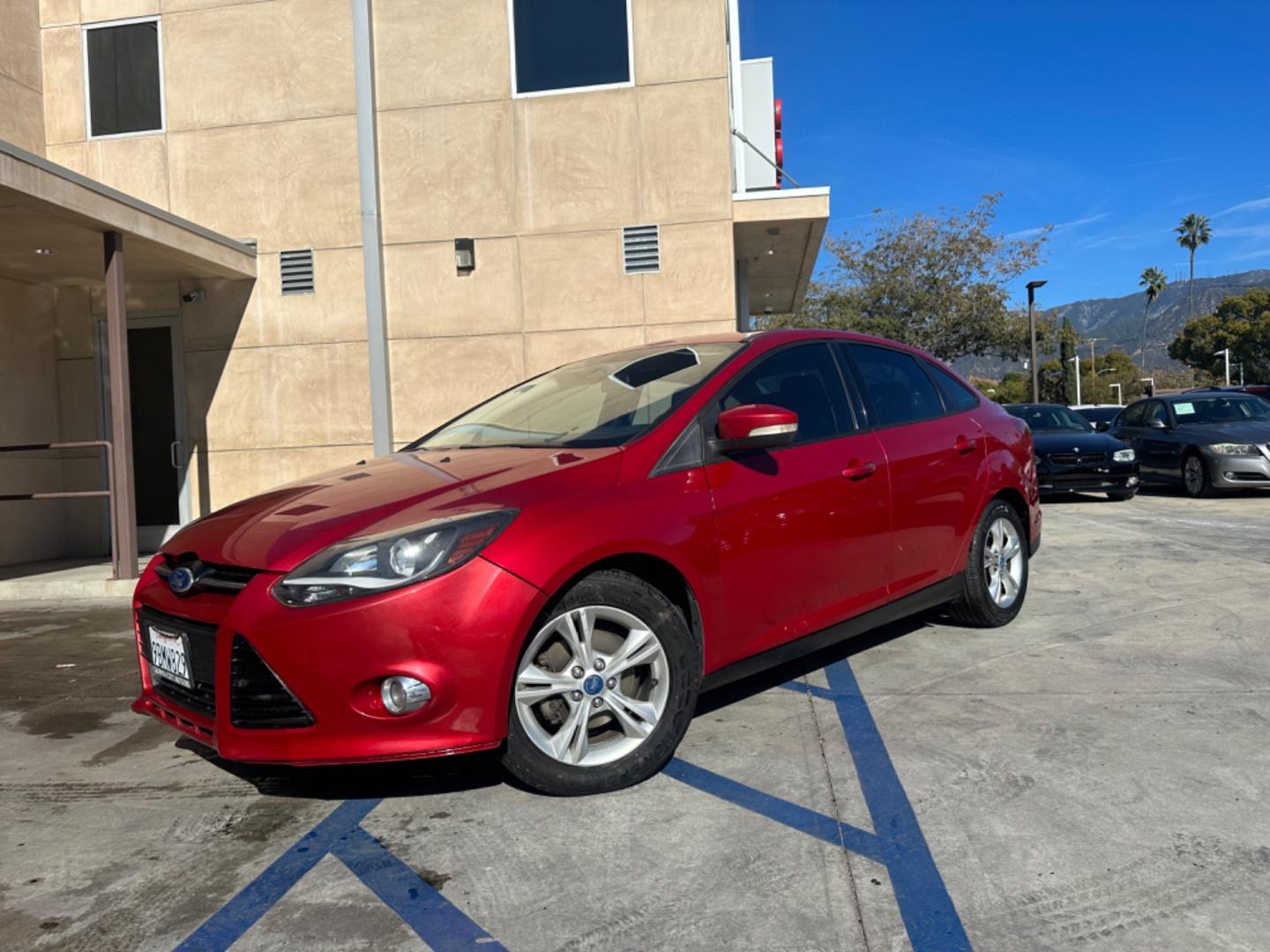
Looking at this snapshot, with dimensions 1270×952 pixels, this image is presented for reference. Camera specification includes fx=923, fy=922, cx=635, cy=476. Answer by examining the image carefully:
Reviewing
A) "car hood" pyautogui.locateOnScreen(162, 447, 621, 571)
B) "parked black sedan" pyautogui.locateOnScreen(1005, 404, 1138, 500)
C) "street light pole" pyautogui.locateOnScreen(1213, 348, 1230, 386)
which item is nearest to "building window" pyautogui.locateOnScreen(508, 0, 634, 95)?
"parked black sedan" pyautogui.locateOnScreen(1005, 404, 1138, 500)

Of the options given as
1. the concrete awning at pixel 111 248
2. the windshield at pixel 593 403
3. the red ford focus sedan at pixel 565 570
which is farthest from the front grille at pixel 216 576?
the concrete awning at pixel 111 248

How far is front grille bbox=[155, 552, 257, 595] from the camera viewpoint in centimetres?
290

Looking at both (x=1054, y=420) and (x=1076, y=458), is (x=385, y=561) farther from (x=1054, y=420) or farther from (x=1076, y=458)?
(x=1054, y=420)

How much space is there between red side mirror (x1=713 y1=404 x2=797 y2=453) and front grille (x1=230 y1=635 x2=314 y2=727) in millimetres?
1688

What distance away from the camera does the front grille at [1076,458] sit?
12031mm

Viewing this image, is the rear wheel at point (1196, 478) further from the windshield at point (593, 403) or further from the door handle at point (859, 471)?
the windshield at point (593, 403)

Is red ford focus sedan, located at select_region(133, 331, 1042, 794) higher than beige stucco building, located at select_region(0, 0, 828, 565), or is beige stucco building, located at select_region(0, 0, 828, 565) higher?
beige stucco building, located at select_region(0, 0, 828, 565)

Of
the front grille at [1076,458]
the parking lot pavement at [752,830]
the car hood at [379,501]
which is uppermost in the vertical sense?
the car hood at [379,501]

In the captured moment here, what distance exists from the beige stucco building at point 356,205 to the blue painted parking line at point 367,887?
7.18m

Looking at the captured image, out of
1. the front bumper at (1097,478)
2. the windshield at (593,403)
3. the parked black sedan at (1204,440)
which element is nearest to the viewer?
the windshield at (593,403)

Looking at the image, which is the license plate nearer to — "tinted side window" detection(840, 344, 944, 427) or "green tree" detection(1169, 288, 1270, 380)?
"tinted side window" detection(840, 344, 944, 427)

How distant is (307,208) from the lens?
387 inches

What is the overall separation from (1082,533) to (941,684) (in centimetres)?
560

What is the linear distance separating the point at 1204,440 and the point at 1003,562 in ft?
29.4
